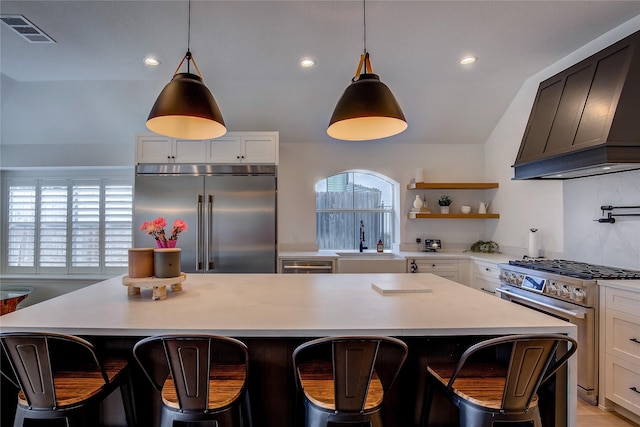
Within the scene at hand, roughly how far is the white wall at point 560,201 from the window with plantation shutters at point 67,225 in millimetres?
4970

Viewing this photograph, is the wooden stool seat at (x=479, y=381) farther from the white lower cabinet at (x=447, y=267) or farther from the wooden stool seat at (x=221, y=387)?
the white lower cabinet at (x=447, y=267)

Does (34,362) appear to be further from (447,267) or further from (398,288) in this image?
(447,267)

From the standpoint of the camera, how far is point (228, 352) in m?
1.52

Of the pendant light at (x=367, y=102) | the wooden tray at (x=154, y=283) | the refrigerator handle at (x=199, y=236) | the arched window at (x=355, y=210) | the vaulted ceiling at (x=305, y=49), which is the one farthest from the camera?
the arched window at (x=355, y=210)

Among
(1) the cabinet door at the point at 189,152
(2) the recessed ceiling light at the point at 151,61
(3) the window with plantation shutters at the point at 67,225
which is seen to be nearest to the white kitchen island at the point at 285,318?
(1) the cabinet door at the point at 189,152

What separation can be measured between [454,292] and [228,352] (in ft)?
4.33

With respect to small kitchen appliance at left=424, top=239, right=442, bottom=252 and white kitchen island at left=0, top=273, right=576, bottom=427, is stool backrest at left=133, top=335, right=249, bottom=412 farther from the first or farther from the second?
small kitchen appliance at left=424, top=239, right=442, bottom=252

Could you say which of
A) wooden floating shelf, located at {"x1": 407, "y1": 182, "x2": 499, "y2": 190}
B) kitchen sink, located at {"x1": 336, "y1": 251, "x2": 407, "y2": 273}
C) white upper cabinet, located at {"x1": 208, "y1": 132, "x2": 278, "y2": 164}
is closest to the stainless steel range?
kitchen sink, located at {"x1": 336, "y1": 251, "x2": 407, "y2": 273}

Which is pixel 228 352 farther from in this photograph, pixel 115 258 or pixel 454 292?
pixel 115 258

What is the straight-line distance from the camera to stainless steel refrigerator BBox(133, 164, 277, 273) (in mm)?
3611

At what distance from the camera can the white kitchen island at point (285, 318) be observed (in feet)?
4.18

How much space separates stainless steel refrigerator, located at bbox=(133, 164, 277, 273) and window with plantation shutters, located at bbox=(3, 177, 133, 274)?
0.89 m

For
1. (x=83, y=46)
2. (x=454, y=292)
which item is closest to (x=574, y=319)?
(x=454, y=292)

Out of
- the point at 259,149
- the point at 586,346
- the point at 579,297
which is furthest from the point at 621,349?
the point at 259,149
